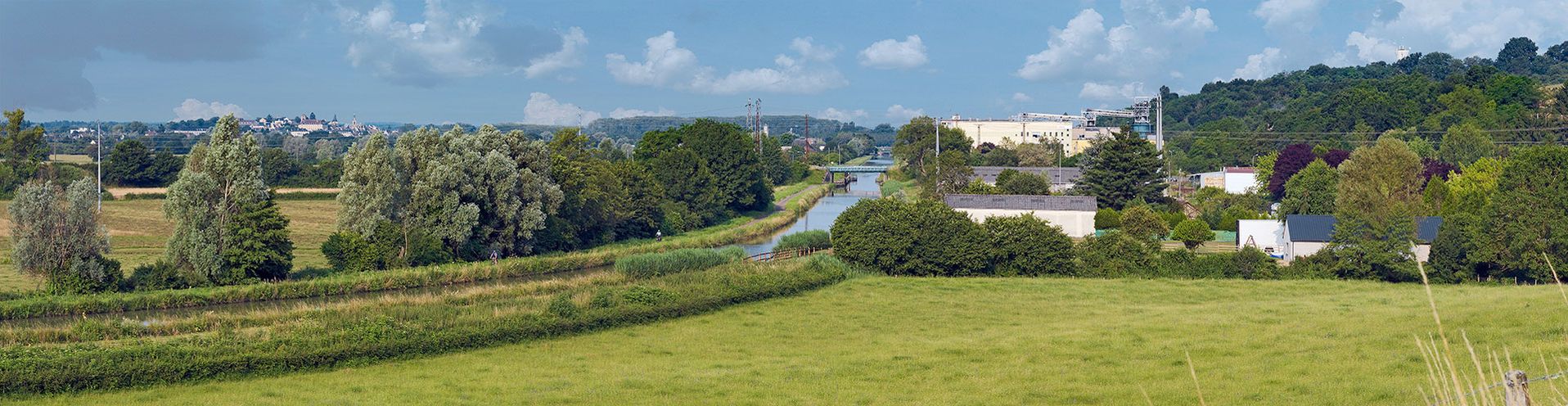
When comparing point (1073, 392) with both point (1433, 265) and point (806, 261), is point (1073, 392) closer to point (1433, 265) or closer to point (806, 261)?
point (806, 261)

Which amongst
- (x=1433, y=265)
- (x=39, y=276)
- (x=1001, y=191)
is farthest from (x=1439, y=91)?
(x=39, y=276)

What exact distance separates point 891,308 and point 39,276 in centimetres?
2403

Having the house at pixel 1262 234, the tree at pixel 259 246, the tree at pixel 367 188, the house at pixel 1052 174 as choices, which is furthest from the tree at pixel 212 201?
the house at pixel 1052 174

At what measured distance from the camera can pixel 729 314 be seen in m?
32.8

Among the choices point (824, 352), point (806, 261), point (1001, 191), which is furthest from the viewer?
point (1001, 191)

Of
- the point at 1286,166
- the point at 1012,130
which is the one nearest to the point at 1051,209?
the point at 1286,166

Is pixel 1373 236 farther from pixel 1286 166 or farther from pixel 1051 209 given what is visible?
pixel 1286 166

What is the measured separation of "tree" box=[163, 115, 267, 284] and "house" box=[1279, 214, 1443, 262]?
3671 centimetres

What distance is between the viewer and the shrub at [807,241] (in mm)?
50719

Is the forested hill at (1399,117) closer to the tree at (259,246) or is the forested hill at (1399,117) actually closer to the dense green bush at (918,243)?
the dense green bush at (918,243)

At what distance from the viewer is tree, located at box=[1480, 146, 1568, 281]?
37.7m

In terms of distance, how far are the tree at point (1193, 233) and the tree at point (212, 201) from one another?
3581 centimetres

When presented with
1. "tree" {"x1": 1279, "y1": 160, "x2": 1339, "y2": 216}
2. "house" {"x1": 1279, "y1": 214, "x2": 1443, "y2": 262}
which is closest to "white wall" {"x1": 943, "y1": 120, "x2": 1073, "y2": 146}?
"tree" {"x1": 1279, "y1": 160, "x2": 1339, "y2": 216}

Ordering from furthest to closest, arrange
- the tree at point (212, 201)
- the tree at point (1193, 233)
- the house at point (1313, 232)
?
the tree at point (1193, 233)
the house at point (1313, 232)
the tree at point (212, 201)
